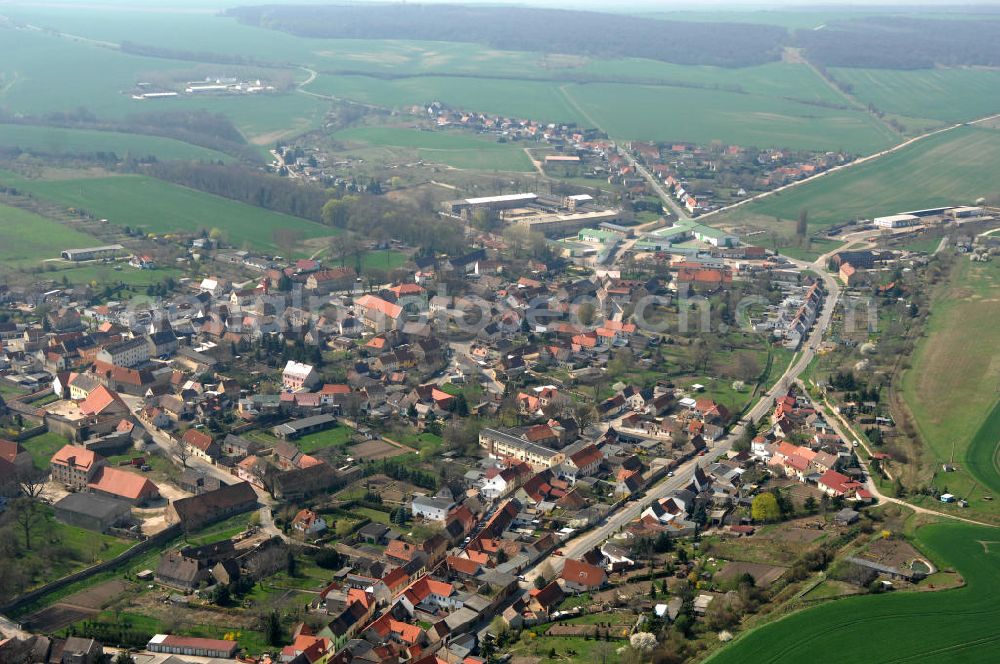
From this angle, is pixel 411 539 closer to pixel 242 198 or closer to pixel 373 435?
pixel 373 435

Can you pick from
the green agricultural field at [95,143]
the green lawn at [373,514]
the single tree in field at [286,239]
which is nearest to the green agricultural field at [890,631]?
the green lawn at [373,514]

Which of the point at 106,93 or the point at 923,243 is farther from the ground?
the point at 923,243

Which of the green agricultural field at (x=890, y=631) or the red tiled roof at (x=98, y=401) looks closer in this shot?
the green agricultural field at (x=890, y=631)

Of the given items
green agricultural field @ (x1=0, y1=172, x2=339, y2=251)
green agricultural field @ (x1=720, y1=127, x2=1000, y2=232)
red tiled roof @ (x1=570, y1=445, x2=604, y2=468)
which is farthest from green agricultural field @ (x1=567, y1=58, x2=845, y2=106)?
red tiled roof @ (x1=570, y1=445, x2=604, y2=468)

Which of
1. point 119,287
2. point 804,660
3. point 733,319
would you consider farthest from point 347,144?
point 804,660

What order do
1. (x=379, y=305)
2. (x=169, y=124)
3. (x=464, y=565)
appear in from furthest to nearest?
(x=169, y=124), (x=379, y=305), (x=464, y=565)

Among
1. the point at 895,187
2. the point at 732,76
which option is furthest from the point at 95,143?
the point at 732,76

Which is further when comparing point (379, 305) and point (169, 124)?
point (169, 124)

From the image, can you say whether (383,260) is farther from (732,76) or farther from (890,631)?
(732,76)

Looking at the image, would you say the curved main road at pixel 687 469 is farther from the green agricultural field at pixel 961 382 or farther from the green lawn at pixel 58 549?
the green lawn at pixel 58 549
